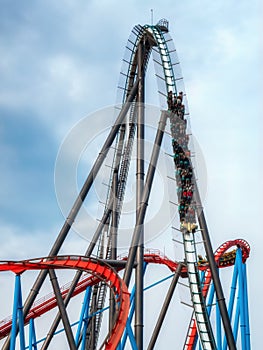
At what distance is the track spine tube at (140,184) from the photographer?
1291 centimetres

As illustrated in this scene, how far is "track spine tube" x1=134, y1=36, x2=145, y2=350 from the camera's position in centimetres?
1291

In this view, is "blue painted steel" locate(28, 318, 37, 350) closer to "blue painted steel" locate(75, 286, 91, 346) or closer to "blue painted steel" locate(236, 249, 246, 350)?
"blue painted steel" locate(75, 286, 91, 346)

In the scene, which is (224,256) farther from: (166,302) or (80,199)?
(80,199)

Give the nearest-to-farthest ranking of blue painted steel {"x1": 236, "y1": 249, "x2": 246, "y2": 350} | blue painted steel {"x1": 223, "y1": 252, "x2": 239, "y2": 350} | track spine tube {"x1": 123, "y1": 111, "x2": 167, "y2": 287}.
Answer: track spine tube {"x1": 123, "y1": 111, "x2": 167, "y2": 287} → blue painted steel {"x1": 236, "y1": 249, "x2": 246, "y2": 350} → blue painted steel {"x1": 223, "y1": 252, "x2": 239, "y2": 350}

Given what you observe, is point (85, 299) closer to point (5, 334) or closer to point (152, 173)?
point (5, 334)

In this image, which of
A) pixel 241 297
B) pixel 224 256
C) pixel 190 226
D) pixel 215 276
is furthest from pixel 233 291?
pixel 190 226

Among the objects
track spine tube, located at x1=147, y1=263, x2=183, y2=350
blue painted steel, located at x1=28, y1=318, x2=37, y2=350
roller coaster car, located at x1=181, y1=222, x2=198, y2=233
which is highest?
roller coaster car, located at x1=181, y1=222, x2=198, y2=233

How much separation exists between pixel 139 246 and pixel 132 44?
6598 millimetres

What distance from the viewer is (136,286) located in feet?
44.7

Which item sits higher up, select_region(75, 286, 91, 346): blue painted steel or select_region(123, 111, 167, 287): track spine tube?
select_region(123, 111, 167, 287): track spine tube

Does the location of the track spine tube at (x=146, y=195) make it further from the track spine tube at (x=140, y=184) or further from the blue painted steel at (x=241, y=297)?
the blue painted steel at (x=241, y=297)

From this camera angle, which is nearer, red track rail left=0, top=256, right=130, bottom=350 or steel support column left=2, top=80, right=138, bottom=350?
red track rail left=0, top=256, right=130, bottom=350

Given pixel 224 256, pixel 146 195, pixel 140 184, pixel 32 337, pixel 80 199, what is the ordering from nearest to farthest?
pixel 146 195, pixel 140 184, pixel 80 199, pixel 32 337, pixel 224 256

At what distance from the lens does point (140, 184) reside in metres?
14.8
